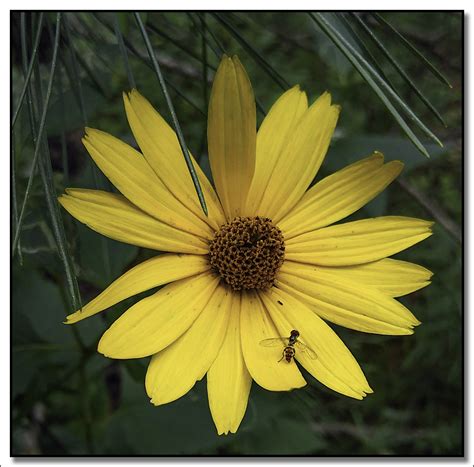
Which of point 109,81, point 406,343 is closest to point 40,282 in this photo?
point 109,81

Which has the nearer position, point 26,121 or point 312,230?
point 312,230

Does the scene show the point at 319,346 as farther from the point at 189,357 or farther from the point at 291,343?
the point at 189,357

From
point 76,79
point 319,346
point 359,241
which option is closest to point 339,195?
point 359,241

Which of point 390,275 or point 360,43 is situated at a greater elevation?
point 360,43

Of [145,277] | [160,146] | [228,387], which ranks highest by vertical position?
[160,146]

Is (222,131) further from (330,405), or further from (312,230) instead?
(330,405)

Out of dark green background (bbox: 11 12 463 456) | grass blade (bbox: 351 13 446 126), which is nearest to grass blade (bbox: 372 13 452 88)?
grass blade (bbox: 351 13 446 126)
